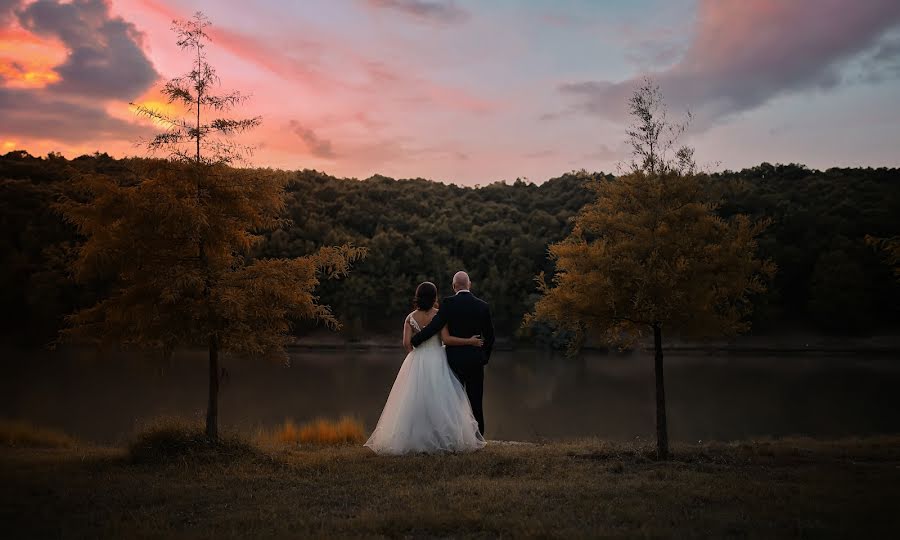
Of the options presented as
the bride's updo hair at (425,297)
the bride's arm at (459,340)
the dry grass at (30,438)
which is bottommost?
the dry grass at (30,438)

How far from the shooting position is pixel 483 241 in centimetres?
7800

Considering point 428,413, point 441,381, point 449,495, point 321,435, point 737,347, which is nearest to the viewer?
point 449,495

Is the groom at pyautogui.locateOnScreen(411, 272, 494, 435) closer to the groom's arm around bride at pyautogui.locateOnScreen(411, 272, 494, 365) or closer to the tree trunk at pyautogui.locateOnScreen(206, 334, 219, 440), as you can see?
the groom's arm around bride at pyautogui.locateOnScreen(411, 272, 494, 365)

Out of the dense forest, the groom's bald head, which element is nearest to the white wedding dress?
the groom's bald head

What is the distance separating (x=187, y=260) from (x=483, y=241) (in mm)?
68502

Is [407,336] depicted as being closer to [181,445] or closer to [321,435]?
[181,445]

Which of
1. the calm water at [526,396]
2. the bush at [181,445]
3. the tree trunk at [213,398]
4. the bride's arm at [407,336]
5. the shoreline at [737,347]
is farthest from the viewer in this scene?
the shoreline at [737,347]

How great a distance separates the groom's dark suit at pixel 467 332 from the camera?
32.8ft

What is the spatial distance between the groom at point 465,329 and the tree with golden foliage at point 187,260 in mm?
1689

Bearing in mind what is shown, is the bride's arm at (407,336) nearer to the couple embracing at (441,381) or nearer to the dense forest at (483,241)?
the couple embracing at (441,381)

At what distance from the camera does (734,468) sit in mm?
8656

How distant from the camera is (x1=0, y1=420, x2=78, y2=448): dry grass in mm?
13219

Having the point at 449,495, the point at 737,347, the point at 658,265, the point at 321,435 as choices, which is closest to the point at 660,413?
the point at 658,265

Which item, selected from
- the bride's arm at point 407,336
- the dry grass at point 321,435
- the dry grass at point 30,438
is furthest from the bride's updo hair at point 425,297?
the dry grass at point 30,438
